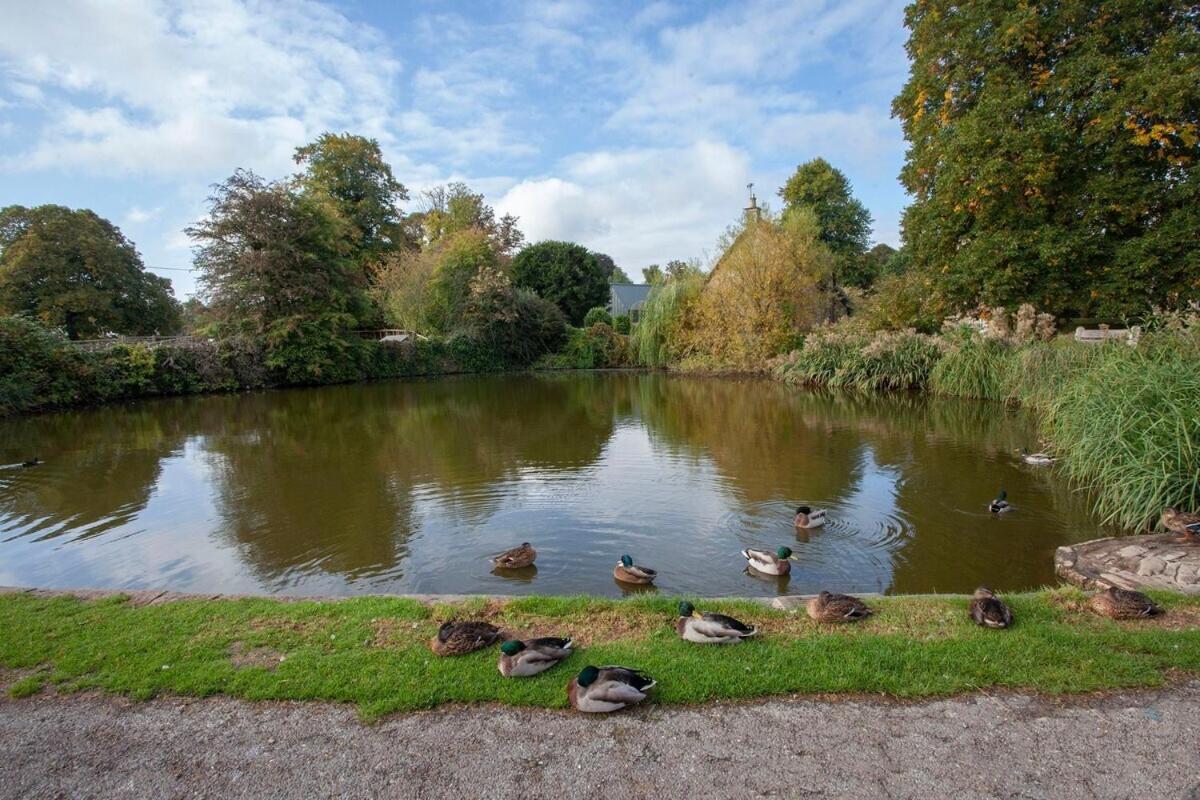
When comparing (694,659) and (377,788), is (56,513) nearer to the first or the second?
(377,788)

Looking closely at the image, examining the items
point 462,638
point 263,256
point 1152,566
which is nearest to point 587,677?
point 462,638

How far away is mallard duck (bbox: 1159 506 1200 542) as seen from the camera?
609cm

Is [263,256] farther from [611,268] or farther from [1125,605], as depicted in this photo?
[611,268]

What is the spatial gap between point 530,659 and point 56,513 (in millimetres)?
10024

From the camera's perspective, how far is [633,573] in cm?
659

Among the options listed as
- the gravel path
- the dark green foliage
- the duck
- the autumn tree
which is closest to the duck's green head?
the gravel path

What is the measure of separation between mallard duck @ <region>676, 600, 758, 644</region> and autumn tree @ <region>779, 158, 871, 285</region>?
126 feet

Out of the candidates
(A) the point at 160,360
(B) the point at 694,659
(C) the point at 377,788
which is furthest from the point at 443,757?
(A) the point at 160,360

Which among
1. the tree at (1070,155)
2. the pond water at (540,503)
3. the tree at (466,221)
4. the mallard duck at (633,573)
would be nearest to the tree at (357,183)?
the tree at (466,221)

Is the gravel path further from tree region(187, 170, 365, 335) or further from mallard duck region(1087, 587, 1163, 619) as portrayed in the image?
tree region(187, 170, 365, 335)

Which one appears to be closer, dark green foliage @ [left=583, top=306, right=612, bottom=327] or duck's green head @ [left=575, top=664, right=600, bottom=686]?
duck's green head @ [left=575, top=664, right=600, bottom=686]

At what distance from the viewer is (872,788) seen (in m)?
3.12

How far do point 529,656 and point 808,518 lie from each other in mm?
5077

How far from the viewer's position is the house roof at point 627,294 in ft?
183
